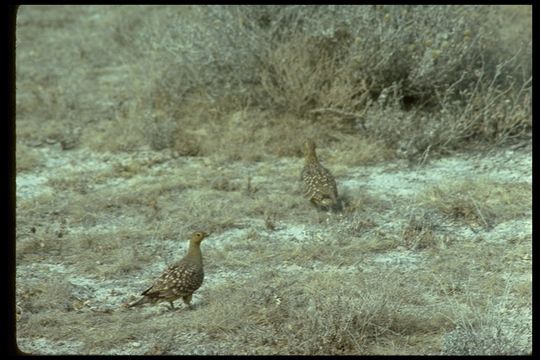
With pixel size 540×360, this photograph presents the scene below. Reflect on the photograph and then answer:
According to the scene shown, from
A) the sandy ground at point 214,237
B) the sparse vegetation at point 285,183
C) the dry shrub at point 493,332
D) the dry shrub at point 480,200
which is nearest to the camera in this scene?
the dry shrub at point 493,332

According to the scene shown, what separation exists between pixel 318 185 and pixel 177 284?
2.33 m

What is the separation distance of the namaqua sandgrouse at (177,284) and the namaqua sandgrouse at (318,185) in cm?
196

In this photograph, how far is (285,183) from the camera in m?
9.19

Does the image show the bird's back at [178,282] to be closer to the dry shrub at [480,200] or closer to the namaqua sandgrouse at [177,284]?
the namaqua sandgrouse at [177,284]

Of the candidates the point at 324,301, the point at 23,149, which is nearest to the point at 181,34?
the point at 23,149

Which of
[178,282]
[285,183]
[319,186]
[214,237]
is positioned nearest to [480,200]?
[319,186]

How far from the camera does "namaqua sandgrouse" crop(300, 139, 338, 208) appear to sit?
27.2ft

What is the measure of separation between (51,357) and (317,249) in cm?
269

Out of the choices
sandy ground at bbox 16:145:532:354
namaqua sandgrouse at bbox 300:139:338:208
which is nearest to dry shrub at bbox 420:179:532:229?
sandy ground at bbox 16:145:532:354

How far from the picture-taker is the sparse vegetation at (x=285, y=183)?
6188 mm

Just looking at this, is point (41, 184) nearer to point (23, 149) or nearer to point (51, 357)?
point (23, 149)

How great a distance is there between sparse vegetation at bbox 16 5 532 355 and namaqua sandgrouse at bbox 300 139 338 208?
160mm

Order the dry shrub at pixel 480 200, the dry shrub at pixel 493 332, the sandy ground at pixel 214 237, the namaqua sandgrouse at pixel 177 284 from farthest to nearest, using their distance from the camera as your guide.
→ the dry shrub at pixel 480 200 < the sandy ground at pixel 214 237 < the namaqua sandgrouse at pixel 177 284 < the dry shrub at pixel 493 332

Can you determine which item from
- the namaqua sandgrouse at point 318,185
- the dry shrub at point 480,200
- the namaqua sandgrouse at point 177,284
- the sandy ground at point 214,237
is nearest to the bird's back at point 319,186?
the namaqua sandgrouse at point 318,185
